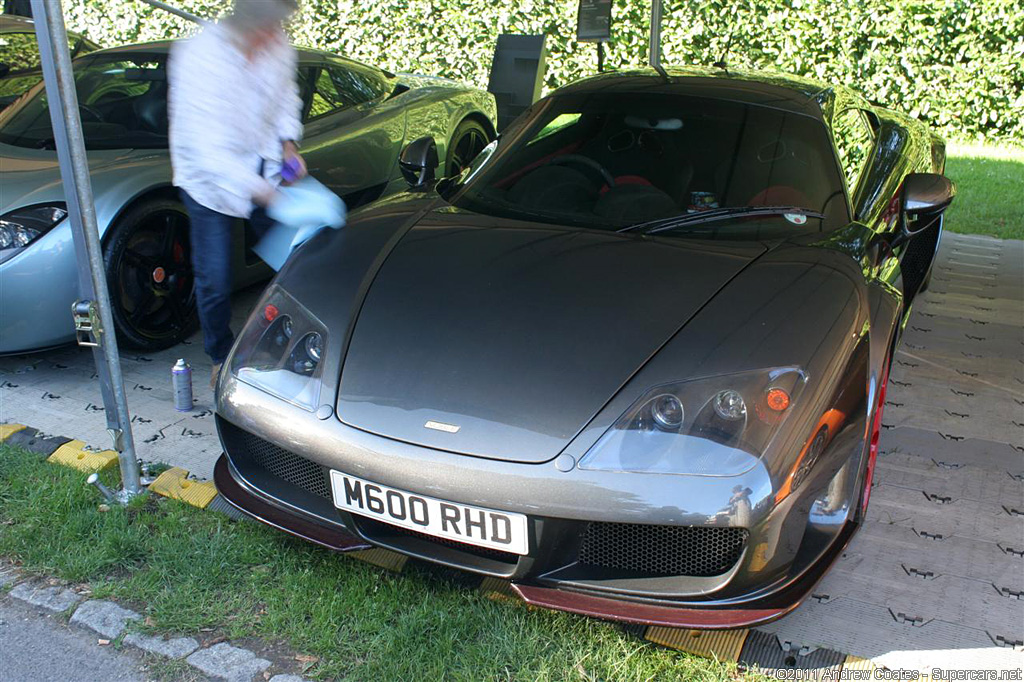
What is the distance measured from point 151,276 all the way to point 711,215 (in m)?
2.35

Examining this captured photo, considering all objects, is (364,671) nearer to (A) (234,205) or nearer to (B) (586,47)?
(A) (234,205)

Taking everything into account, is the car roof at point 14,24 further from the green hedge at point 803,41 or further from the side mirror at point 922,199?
the side mirror at point 922,199

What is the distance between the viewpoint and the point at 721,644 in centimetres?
224

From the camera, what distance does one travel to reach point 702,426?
2025mm

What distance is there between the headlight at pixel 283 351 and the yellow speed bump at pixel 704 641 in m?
1.02

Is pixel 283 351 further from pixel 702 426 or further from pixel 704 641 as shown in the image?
pixel 704 641

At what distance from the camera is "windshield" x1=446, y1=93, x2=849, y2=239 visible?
9.57 ft

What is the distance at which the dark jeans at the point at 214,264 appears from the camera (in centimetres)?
323

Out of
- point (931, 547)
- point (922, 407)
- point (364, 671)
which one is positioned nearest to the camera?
point (364, 671)

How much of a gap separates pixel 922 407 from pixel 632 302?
1822 millimetres

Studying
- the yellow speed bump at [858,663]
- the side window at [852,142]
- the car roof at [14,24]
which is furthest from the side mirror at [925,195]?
the car roof at [14,24]

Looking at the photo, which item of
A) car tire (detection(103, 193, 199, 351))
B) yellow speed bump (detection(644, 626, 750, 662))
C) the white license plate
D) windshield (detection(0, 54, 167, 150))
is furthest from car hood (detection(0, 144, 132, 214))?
yellow speed bump (detection(644, 626, 750, 662))

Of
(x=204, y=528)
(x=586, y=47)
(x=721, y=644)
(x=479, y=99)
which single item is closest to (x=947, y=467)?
(x=721, y=644)

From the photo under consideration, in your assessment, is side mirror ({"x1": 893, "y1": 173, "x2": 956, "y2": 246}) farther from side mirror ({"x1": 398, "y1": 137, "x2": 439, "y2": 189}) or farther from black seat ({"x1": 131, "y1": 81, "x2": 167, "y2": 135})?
black seat ({"x1": 131, "y1": 81, "x2": 167, "y2": 135})
